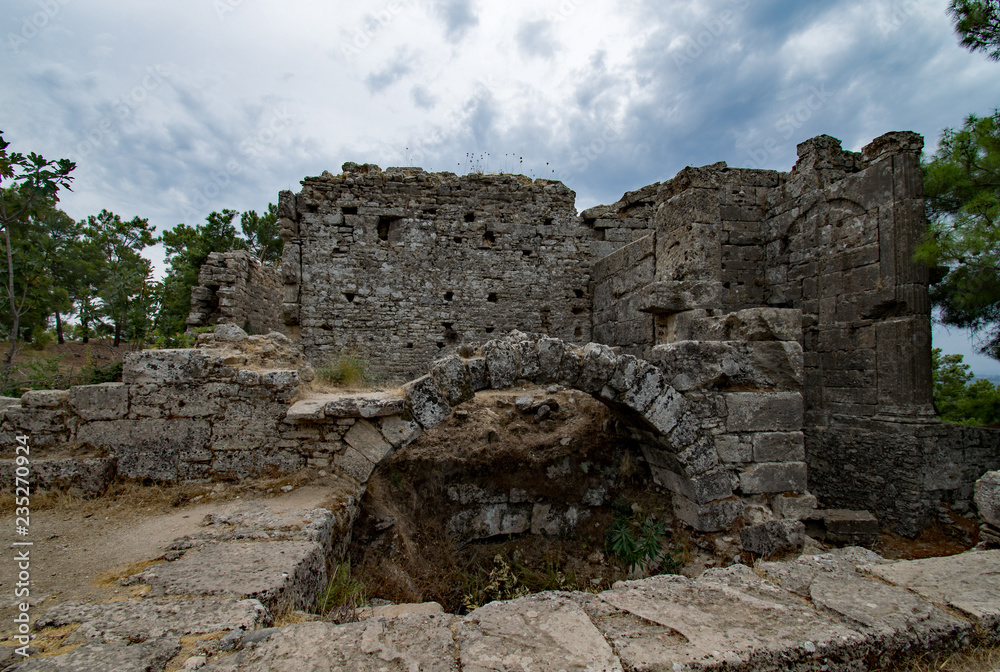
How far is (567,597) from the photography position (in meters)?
2.37

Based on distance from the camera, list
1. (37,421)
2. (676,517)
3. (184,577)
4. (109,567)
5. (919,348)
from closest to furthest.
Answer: (184,577)
(109,567)
(37,421)
(676,517)
(919,348)

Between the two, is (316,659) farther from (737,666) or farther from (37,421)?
(37,421)

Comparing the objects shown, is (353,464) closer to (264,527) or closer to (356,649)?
(264,527)

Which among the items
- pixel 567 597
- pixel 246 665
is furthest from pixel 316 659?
pixel 567 597

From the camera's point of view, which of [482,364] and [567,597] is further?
[482,364]

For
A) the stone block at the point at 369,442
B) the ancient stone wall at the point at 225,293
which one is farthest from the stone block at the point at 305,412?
the ancient stone wall at the point at 225,293

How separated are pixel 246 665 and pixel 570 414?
447 centimetres

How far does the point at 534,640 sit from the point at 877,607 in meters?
1.65

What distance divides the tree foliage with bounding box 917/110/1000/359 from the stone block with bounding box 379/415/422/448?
6.87 metres

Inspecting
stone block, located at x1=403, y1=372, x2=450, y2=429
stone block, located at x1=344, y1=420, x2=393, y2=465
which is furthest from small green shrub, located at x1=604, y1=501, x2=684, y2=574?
stone block, located at x1=344, y1=420, x2=393, y2=465

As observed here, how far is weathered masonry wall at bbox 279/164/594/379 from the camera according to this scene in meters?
9.06

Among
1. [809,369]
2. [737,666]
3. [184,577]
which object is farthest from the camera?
[809,369]

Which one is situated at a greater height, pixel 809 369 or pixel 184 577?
pixel 809 369

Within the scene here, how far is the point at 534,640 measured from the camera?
77.2 inches
